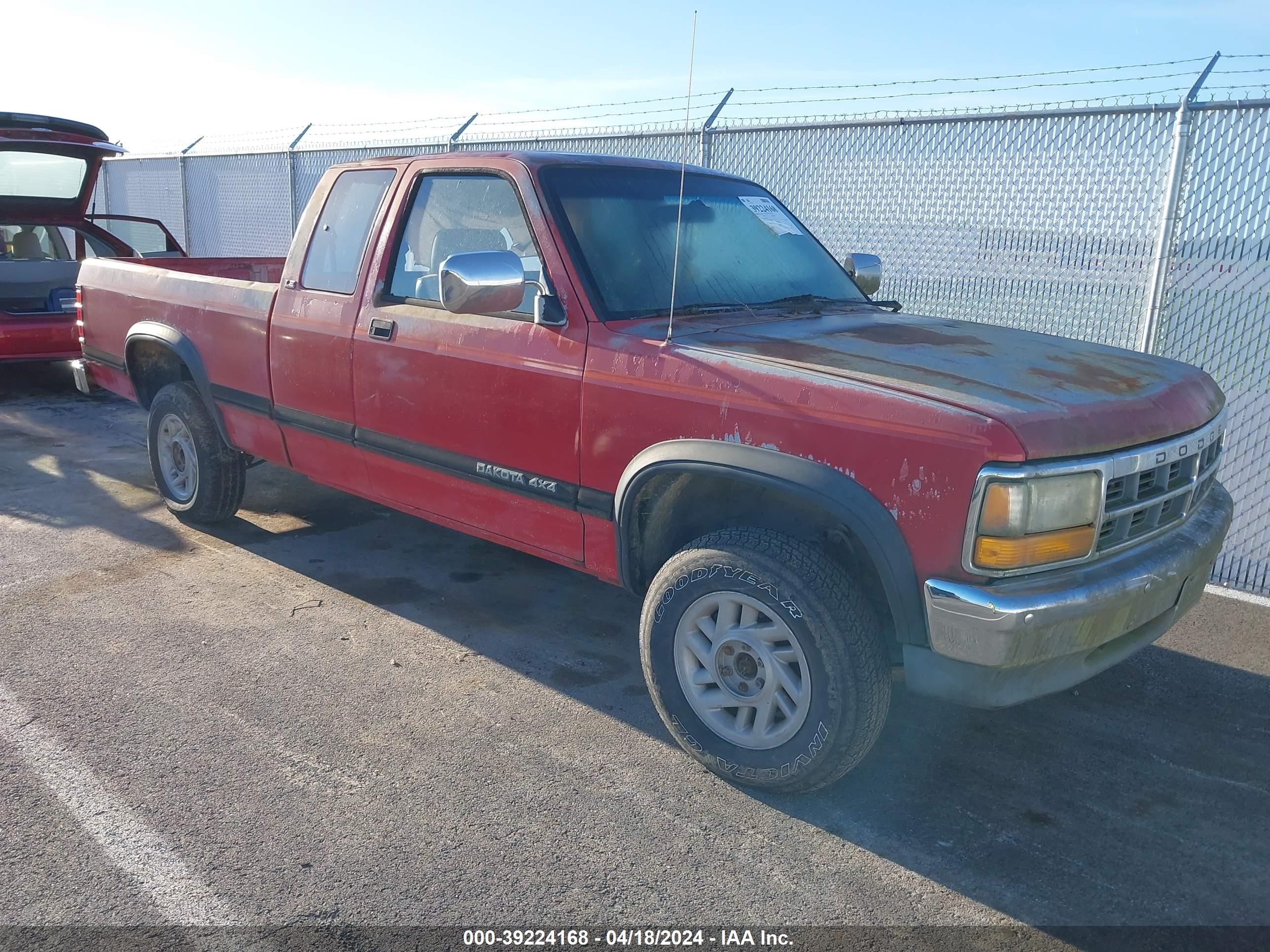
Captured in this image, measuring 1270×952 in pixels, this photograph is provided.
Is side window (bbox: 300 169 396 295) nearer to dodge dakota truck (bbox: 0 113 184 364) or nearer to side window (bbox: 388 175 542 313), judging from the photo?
side window (bbox: 388 175 542 313)

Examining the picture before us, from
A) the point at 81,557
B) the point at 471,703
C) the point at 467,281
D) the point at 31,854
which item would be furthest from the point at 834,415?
the point at 81,557

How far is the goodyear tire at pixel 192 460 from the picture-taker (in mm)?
5527

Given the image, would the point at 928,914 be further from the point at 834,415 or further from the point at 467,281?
the point at 467,281

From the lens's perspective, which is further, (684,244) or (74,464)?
(74,464)

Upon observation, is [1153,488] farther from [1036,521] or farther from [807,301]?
[807,301]

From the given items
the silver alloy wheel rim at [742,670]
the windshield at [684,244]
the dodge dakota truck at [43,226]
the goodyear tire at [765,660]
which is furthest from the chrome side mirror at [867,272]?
the dodge dakota truck at [43,226]

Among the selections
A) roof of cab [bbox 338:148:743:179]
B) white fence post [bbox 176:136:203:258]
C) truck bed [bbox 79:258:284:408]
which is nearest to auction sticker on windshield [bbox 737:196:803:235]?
roof of cab [bbox 338:148:743:179]

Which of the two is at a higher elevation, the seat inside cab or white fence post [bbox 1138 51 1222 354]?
white fence post [bbox 1138 51 1222 354]

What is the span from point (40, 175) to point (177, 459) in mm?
4773

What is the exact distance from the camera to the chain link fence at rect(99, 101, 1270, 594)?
5562 millimetres

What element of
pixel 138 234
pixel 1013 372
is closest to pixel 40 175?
pixel 138 234

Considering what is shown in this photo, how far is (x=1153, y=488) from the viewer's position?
3.10 metres

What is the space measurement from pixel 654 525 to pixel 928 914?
1.48 meters

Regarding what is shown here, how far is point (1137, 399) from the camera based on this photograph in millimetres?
3109
